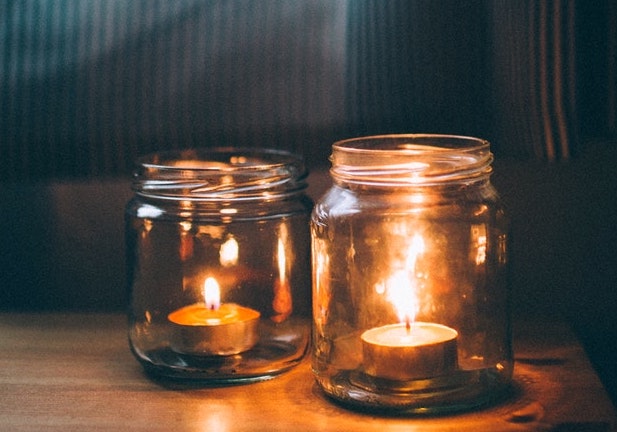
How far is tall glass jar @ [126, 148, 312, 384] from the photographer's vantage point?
2.65 ft

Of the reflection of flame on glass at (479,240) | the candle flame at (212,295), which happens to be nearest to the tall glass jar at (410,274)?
the reflection of flame on glass at (479,240)

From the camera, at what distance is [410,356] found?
70cm

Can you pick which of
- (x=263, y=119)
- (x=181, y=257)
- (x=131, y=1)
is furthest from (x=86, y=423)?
(x=131, y=1)

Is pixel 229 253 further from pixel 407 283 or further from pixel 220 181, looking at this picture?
pixel 407 283

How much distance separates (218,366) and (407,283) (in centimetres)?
20

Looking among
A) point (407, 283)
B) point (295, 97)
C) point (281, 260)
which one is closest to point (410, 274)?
point (407, 283)

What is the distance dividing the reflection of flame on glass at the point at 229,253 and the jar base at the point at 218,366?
92 millimetres

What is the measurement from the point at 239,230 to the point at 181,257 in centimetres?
7

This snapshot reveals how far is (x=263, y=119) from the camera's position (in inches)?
40.3

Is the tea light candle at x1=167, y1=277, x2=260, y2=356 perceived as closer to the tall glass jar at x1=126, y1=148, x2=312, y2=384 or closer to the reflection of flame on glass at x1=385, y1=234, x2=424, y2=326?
the tall glass jar at x1=126, y1=148, x2=312, y2=384

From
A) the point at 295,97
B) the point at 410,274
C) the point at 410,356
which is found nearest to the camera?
the point at 410,356

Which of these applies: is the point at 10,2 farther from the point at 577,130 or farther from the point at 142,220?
the point at 577,130

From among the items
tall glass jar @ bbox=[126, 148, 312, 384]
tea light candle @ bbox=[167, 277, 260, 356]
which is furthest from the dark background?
tea light candle @ bbox=[167, 277, 260, 356]

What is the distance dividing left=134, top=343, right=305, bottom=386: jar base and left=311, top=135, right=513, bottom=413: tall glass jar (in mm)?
51
